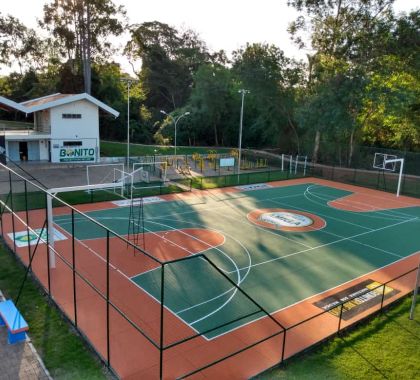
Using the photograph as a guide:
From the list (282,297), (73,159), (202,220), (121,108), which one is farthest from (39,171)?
(282,297)

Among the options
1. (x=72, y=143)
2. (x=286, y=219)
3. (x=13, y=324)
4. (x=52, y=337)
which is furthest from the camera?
(x=72, y=143)

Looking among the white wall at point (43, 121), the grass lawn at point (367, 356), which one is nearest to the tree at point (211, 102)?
the white wall at point (43, 121)

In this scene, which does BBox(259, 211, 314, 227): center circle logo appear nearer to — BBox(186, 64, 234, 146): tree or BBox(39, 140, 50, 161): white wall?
BBox(39, 140, 50, 161): white wall

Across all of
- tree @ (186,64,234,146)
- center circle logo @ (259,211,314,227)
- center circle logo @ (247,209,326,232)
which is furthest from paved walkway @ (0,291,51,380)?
tree @ (186,64,234,146)

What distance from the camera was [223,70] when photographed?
59031mm

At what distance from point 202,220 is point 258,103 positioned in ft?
95.3

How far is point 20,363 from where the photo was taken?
32.6ft

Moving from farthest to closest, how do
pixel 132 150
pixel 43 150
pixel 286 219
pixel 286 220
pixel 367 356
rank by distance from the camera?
pixel 132 150
pixel 43 150
pixel 286 219
pixel 286 220
pixel 367 356

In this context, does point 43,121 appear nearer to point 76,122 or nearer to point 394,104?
point 76,122

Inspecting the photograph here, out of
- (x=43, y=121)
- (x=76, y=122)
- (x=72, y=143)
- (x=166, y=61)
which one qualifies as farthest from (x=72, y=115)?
(x=166, y=61)

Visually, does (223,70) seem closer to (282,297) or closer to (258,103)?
(258,103)

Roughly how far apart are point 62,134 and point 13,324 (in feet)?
96.9

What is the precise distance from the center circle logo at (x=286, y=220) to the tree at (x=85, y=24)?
2980 centimetres

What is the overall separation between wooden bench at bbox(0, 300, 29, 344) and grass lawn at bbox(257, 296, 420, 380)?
6.41m
